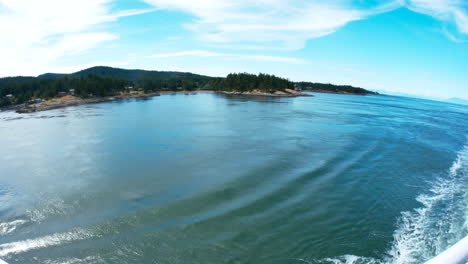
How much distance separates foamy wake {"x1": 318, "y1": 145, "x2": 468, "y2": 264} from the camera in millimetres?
5906

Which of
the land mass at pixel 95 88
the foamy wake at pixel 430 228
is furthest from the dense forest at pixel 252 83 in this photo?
the foamy wake at pixel 430 228

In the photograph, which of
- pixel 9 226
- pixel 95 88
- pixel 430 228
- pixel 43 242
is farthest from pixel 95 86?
pixel 430 228

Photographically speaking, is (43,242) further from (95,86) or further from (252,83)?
(252,83)

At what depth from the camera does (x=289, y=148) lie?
54.3 ft

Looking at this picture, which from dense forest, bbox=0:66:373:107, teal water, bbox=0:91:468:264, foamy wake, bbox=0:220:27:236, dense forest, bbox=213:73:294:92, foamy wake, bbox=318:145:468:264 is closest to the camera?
foamy wake, bbox=318:145:468:264

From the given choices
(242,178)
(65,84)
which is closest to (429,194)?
(242,178)

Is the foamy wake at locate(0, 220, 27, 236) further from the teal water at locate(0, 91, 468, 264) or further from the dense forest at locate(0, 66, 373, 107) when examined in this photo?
the dense forest at locate(0, 66, 373, 107)

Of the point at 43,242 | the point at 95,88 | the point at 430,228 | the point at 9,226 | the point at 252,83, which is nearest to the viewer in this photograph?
the point at 43,242

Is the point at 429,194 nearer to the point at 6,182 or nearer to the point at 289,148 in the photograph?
the point at 289,148

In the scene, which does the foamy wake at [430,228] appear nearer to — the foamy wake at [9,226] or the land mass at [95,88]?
the foamy wake at [9,226]

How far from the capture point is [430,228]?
7.16 metres

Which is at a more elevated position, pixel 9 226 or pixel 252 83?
pixel 252 83

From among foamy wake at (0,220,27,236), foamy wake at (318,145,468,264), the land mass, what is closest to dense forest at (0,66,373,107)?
the land mass

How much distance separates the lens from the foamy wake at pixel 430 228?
591 cm
